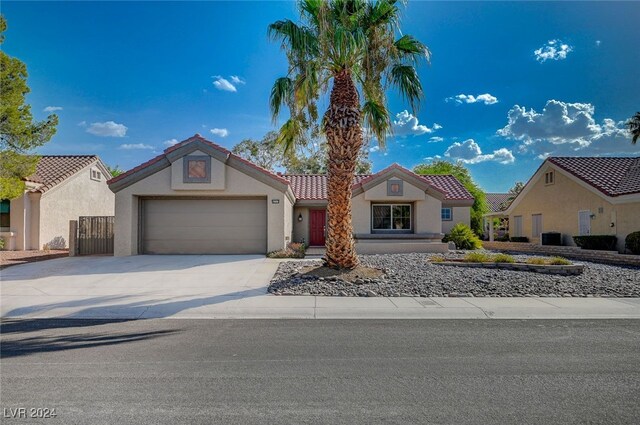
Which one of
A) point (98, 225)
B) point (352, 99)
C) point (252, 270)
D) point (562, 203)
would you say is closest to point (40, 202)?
point (98, 225)

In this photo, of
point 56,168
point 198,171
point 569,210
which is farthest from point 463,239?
point 56,168

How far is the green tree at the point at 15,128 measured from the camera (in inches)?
565

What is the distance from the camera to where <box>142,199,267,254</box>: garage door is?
17.6 meters

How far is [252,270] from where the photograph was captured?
12.9 meters

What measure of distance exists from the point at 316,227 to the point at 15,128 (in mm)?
14420

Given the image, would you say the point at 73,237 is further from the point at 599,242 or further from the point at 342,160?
the point at 599,242

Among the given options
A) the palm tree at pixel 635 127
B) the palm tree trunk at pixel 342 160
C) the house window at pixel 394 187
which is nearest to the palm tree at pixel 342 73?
the palm tree trunk at pixel 342 160

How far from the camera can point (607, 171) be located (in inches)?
884

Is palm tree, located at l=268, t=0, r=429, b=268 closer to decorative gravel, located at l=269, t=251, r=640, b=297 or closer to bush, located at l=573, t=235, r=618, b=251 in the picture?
decorative gravel, located at l=269, t=251, r=640, b=297

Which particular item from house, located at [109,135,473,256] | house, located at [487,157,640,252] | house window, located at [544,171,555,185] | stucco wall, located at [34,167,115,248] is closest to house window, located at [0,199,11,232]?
stucco wall, located at [34,167,115,248]

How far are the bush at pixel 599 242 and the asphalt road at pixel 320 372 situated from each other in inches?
588

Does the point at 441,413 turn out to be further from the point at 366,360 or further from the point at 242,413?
the point at 242,413

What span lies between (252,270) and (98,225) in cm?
980

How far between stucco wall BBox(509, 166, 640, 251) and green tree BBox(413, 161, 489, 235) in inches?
108
